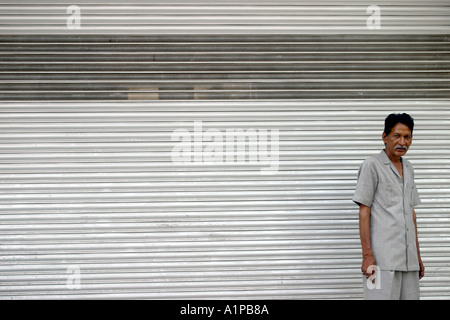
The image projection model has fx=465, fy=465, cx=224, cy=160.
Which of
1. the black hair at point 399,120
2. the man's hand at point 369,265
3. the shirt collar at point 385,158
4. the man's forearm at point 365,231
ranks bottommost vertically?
the man's hand at point 369,265

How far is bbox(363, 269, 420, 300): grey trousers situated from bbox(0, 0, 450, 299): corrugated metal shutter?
82cm

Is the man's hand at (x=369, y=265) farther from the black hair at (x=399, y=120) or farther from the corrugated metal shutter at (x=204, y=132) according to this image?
the black hair at (x=399, y=120)

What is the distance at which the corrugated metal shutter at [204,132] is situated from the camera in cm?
444

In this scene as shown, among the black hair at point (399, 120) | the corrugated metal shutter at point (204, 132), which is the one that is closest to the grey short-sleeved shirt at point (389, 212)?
the black hair at point (399, 120)

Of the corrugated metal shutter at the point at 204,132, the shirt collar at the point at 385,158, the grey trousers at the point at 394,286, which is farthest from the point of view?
the corrugated metal shutter at the point at 204,132

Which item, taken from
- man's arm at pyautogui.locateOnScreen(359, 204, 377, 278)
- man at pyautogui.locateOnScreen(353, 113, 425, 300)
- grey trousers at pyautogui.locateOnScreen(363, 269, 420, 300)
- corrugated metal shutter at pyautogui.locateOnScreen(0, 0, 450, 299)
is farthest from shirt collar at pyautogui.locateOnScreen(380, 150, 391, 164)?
grey trousers at pyautogui.locateOnScreen(363, 269, 420, 300)

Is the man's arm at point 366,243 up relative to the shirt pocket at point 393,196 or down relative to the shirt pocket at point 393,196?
down

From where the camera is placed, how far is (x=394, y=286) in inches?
142

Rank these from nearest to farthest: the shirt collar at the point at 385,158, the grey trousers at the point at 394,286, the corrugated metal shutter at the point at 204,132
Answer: the grey trousers at the point at 394,286
the shirt collar at the point at 385,158
the corrugated metal shutter at the point at 204,132

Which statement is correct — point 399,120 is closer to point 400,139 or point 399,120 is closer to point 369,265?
point 400,139

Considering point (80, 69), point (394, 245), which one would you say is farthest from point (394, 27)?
point (80, 69)

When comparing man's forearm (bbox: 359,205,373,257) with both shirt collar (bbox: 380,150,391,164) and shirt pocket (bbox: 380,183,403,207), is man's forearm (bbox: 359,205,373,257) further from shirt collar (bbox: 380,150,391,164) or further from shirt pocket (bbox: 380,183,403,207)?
shirt collar (bbox: 380,150,391,164)

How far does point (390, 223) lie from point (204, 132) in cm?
190
